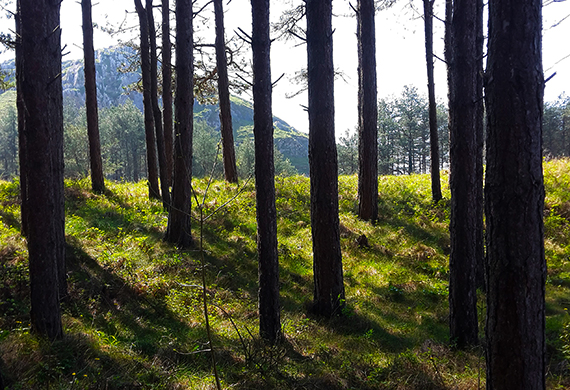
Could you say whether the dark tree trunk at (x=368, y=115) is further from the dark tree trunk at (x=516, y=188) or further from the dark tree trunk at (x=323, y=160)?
the dark tree trunk at (x=516, y=188)

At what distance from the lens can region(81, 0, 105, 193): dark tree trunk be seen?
12930 mm

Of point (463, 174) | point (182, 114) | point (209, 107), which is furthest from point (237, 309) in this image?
point (209, 107)

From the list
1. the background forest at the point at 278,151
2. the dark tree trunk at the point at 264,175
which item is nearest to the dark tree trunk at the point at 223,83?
the dark tree trunk at the point at 264,175

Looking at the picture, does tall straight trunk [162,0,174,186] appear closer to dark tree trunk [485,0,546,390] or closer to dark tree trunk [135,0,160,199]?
dark tree trunk [135,0,160,199]

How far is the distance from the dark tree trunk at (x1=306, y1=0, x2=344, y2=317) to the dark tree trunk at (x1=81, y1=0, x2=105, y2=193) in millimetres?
10039

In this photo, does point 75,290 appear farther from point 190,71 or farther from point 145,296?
point 190,71

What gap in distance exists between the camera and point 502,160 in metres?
2.74

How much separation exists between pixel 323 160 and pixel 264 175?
4.50 feet

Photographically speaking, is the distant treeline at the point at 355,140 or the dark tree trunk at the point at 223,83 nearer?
the dark tree trunk at the point at 223,83

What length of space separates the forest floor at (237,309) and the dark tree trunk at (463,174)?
1.00 feet

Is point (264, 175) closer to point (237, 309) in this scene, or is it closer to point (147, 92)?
point (237, 309)

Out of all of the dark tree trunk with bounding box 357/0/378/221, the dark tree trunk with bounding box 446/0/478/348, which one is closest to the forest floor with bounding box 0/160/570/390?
the dark tree trunk with bounding box 446/0/478/348

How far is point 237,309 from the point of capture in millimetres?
6523

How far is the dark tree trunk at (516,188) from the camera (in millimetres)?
2680
